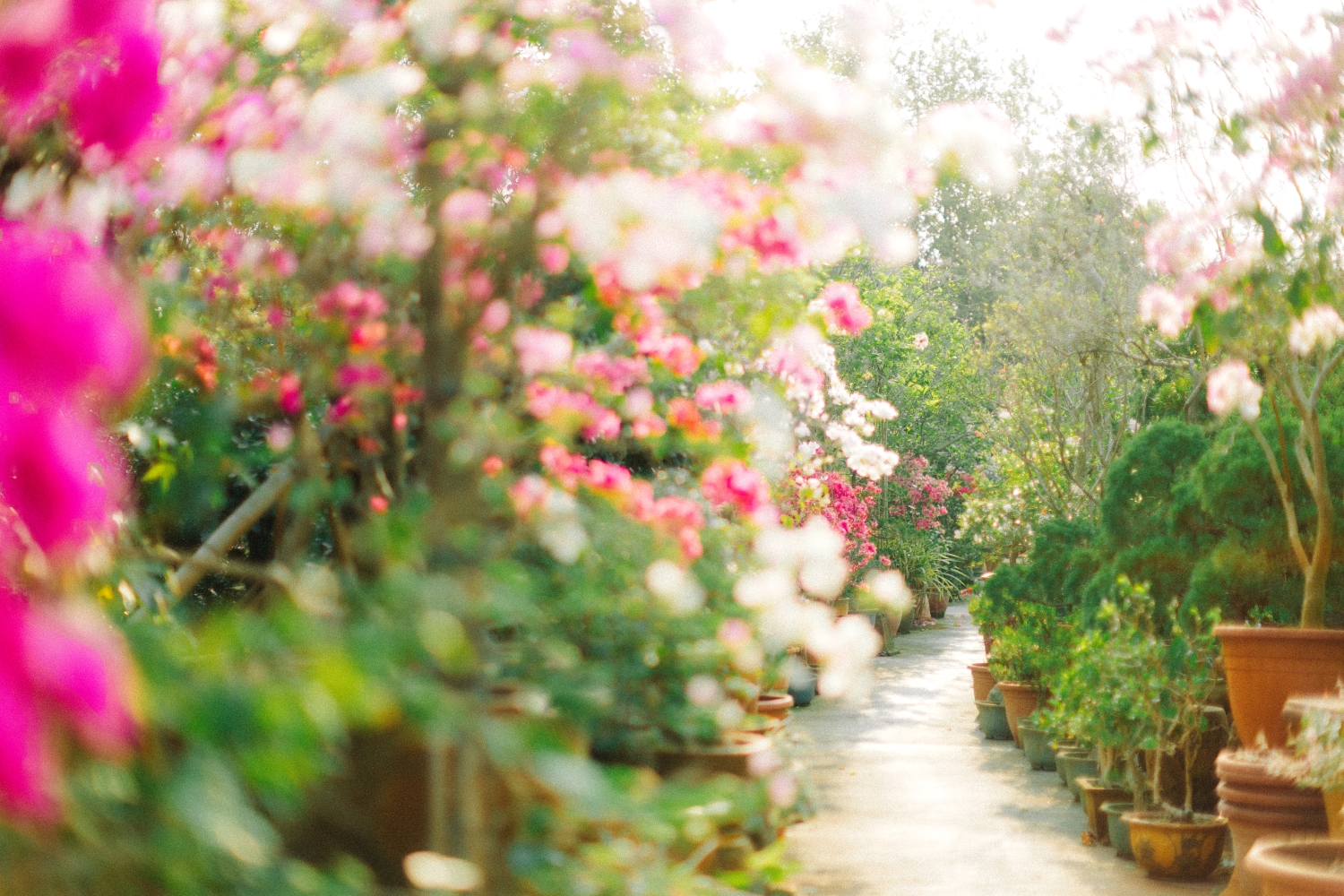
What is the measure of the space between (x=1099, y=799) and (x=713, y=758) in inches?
146

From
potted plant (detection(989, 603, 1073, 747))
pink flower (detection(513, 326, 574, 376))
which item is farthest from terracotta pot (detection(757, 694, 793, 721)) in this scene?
potted plant (detection(989, 603, 1073, 747))

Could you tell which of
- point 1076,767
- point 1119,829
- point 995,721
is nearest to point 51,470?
point 1119,829

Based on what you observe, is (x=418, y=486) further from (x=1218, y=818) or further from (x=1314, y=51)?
(x=1218, y=818)

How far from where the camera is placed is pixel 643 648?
8.02 feet

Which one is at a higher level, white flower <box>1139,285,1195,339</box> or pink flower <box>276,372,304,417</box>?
white flower <box>1139,285,1195,339</box>

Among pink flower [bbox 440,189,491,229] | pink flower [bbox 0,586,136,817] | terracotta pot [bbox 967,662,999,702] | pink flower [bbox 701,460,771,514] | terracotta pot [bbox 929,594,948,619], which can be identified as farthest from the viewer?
terracotta pot [bbox 929,594,948,619]

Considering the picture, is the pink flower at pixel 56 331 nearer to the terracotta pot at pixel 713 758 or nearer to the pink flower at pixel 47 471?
the pink flower at pixel 47 471

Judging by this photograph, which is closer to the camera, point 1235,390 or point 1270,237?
point 1270,237

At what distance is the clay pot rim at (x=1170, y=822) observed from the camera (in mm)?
4871

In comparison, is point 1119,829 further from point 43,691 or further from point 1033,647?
point 43,691

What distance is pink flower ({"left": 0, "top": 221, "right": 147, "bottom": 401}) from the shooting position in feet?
1.94

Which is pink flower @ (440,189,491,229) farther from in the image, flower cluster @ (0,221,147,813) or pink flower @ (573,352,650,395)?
flower cluster @ (0,221,147,813)

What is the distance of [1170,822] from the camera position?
16.2 ft

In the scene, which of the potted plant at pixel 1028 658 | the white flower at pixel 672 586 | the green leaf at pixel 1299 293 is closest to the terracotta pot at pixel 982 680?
the potted plant at pixel 1028 658
